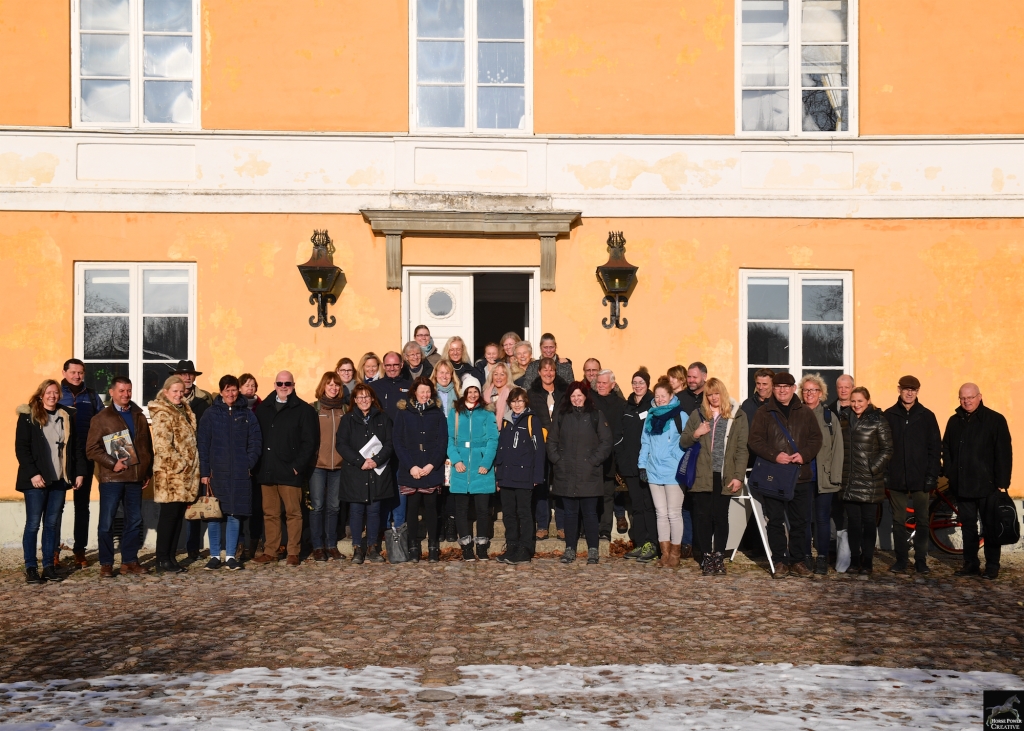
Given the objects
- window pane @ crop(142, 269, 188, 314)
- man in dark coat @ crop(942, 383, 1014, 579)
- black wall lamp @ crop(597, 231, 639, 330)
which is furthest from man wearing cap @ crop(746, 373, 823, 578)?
window pane @ crop(142, 269, 188, 314)

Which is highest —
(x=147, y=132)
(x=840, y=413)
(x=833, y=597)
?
(x=147, y=132)

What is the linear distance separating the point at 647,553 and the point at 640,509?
0.42 meters

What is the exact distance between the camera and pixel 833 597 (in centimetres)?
827

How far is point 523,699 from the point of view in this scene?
18.2 ft

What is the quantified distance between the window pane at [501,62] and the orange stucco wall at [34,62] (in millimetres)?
4215

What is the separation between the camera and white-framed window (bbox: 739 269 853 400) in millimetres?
11914

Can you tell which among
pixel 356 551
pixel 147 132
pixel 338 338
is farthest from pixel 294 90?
pixel 356 551

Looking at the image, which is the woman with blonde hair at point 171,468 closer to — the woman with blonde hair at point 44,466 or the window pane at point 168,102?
the woman with blonde hair at point 44,466

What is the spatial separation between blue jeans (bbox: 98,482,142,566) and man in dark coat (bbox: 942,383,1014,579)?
6.99 m

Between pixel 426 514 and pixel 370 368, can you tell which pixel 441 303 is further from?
pixel 426 514

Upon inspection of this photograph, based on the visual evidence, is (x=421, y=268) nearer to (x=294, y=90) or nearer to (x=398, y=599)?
(x=294, y=90)

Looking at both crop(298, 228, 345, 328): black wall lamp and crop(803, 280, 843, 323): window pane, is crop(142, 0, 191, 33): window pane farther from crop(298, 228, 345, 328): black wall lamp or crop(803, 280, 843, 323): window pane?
crop(803, 280, 843, 323): window pane

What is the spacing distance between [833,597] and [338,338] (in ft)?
18.7

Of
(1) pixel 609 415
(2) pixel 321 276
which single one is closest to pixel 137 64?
(2) pixel 321 276
